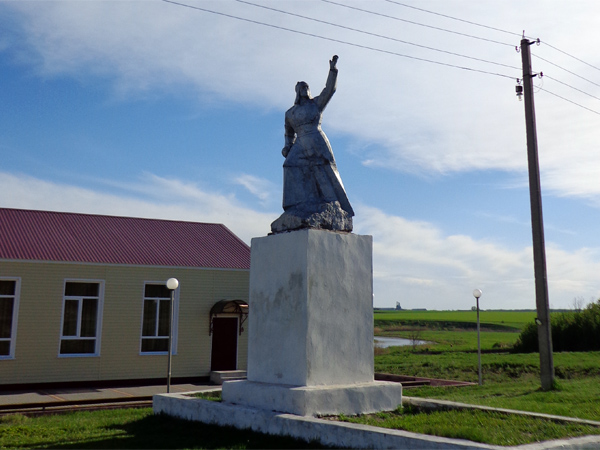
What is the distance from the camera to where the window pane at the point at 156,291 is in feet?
65.3

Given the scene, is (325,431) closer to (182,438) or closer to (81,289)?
(182,438)

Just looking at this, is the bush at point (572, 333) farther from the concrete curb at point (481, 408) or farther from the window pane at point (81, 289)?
the concrete curb at point (481, 408)

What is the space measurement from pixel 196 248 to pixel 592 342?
711 inches

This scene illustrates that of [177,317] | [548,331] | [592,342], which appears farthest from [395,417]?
[592,342]

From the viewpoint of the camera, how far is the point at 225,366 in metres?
21.0

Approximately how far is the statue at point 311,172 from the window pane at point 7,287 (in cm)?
1212

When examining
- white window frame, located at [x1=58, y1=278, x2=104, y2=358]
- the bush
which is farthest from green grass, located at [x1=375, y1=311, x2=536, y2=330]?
white window frame, located at [x1=58, y1=278, x2=104, y2=358]

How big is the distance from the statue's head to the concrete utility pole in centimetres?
742

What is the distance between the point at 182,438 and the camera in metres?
7.85

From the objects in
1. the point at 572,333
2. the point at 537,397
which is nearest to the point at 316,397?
the point at 537,397

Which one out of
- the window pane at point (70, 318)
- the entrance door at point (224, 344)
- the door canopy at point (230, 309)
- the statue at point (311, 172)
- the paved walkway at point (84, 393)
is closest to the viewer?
the statue at point (311, 172)

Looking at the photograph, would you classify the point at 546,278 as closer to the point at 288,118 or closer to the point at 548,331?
the point at 548,331

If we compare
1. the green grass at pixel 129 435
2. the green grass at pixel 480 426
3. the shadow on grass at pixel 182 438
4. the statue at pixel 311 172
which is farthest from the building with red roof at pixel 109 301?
the green grass at pixel 480 426

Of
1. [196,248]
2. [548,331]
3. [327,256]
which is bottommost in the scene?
[548,331]
